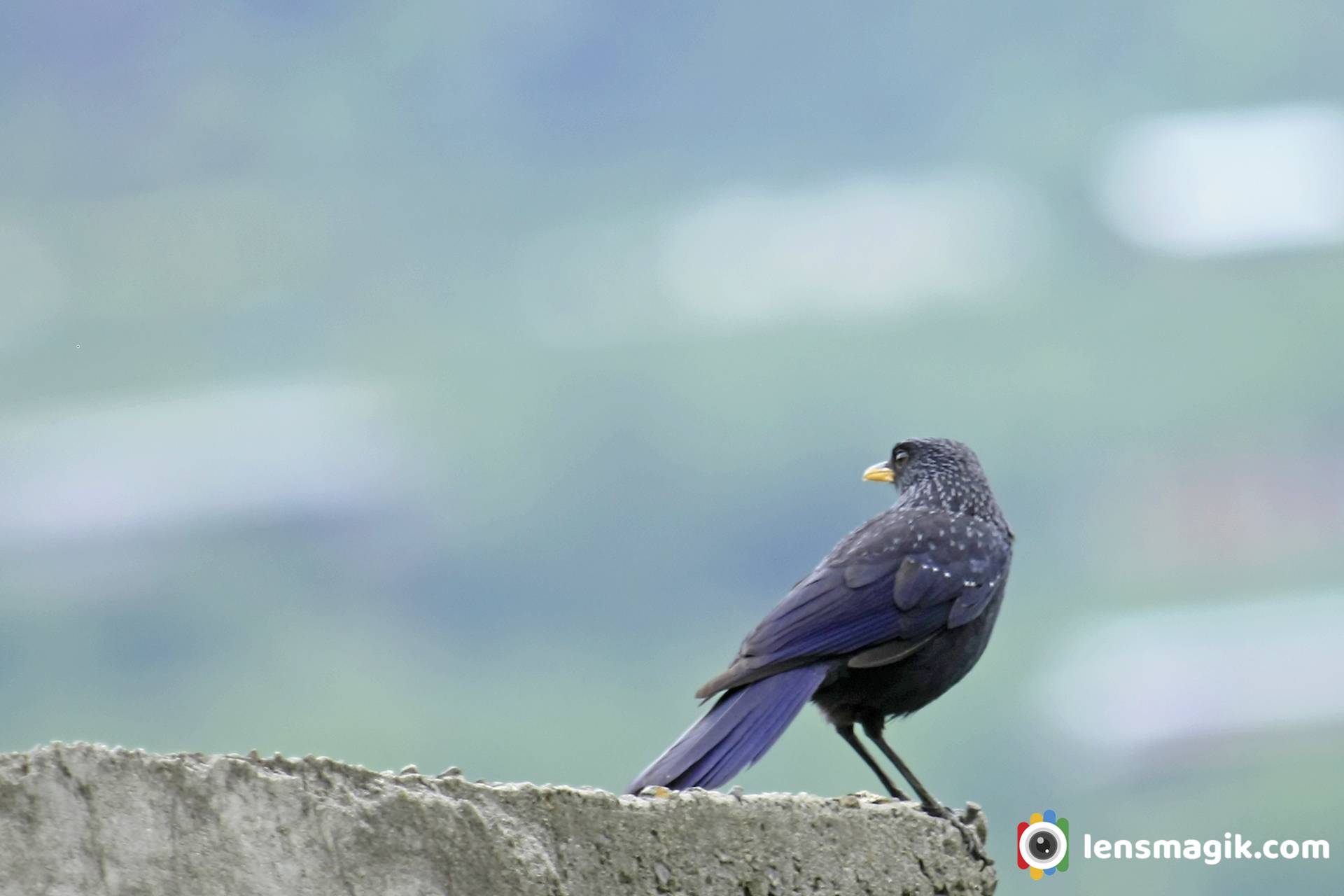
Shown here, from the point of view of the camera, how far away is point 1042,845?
5.57 m

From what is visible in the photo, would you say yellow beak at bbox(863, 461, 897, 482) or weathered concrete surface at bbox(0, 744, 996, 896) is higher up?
yellow beak at bbox(863, 461, 897, 482)

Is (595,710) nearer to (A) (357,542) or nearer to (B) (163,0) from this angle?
(A) (357,542)

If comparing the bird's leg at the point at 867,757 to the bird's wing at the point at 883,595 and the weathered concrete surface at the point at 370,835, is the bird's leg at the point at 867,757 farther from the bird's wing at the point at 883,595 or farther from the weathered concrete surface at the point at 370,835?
the weathered concrete surface at the point at 370,835

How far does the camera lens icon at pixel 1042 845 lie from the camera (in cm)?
552

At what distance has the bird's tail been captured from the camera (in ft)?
16.2

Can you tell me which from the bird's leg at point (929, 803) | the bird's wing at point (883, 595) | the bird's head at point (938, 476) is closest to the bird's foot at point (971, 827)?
the bird's leg at point (929, 803)

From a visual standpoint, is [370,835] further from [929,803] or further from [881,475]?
[881,475]

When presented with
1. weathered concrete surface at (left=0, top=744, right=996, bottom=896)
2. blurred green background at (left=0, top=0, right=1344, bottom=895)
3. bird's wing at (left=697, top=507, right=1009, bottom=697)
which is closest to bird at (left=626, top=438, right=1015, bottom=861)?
bird's wing at (left=697, top=507, right=1009, bottom=697)

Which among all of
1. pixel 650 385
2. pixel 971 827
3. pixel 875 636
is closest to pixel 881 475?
pixel 875 636

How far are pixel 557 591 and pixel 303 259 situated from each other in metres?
24.7

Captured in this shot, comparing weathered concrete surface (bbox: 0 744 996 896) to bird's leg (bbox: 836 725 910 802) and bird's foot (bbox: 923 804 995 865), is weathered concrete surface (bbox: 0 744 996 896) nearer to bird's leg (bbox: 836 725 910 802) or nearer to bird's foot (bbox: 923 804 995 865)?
bird's foot (bbox: 923 804 995 865)

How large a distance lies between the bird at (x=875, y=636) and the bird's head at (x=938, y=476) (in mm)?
18

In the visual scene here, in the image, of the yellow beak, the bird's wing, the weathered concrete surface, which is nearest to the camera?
the weathered concrete surface

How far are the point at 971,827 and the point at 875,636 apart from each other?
1.23 m
